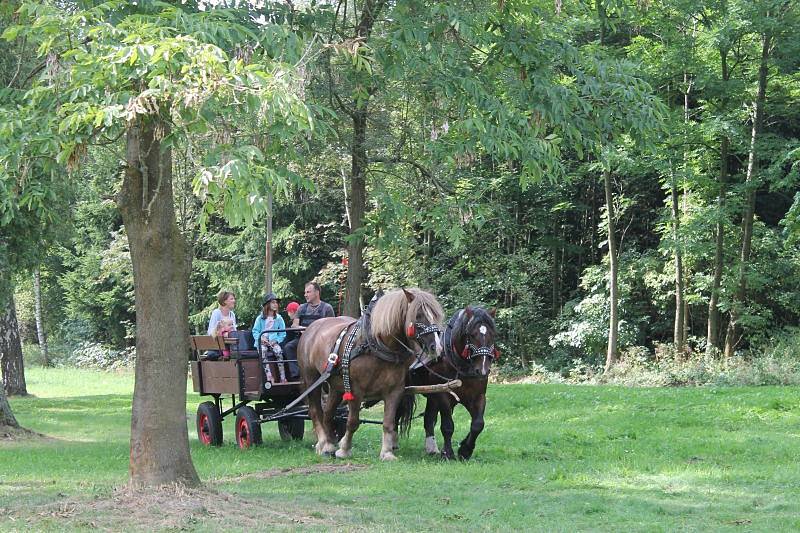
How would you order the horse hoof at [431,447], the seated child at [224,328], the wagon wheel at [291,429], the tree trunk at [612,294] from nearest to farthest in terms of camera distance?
the horse hoof at [431,447] → the seated child at [224,328] → the wagon wheel at [291,429] → the tree trunk at [612,294]

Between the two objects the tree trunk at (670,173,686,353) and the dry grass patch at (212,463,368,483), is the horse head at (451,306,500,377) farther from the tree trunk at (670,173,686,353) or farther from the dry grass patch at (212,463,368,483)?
the tree trunk at (670,173,686,353)

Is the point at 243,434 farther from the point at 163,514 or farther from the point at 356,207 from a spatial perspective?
the point at 163,514

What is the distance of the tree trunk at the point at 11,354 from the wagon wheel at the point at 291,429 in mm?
9975

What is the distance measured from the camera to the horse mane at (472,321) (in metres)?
10.8

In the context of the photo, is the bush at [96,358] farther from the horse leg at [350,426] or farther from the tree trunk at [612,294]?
the horse leg at [350,426]

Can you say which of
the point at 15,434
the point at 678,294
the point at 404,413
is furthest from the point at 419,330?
the point at 678,294

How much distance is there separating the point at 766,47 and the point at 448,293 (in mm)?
13262

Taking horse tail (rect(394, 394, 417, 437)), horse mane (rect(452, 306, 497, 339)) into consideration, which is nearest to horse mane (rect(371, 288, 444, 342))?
horse mane (rect(452, 306, 497, 339))

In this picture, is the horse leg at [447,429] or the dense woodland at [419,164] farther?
the horse leg at [447,429]

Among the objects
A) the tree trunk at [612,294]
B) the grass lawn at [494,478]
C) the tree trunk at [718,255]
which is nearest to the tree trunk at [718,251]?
the tree trunk at [718,255]

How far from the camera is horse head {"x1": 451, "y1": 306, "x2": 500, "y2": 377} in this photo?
10.7 meters

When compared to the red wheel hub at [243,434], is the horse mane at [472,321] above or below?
above

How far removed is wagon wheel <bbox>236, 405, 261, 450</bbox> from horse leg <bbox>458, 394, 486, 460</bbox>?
321cm

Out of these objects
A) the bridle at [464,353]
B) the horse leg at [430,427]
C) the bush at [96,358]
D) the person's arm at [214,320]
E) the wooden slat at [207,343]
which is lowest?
the bush at [96,358]
